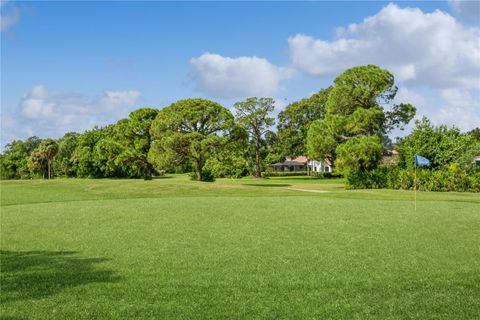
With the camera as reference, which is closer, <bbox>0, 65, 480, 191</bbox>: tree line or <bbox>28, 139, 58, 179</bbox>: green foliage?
<bbox>0, 65, 480, 191</bbox>: tree line

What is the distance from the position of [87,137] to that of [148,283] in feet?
253

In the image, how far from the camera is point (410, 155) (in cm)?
3944

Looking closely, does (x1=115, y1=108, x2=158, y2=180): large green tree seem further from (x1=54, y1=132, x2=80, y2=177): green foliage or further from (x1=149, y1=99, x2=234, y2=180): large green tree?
(x1=54, y1=132, x2=80, y2=177): green foliage

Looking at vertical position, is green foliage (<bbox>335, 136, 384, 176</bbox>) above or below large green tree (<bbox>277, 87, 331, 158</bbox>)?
below

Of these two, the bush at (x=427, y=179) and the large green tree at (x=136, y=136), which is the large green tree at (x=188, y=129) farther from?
the bush at (x=427, y=179)

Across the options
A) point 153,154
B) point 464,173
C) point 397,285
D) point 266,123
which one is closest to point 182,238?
point 397,285

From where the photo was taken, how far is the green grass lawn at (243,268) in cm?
720

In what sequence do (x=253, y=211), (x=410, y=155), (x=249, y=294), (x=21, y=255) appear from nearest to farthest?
(x=249, y=294) → (x=21, y=255) → (x=253, y=211) → (x=410, y=155)

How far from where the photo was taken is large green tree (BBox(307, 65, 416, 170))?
1726 inches

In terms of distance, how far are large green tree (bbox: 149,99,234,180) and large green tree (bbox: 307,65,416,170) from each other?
9500 mm

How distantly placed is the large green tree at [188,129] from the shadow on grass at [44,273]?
3388 centimetres

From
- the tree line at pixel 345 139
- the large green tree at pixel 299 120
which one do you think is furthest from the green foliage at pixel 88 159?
the large green tree at pixel 299 120

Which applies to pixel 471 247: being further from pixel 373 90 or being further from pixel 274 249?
pixel 373 90

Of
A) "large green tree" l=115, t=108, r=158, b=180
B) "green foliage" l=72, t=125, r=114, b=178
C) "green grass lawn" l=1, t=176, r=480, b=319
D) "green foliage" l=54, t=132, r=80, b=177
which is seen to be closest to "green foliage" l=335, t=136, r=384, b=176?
"green grass lawn" l=1, t=176, r=480, b=319
